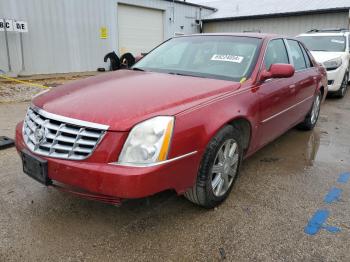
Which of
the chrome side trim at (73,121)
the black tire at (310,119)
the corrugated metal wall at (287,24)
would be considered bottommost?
the black tire at (310,119)

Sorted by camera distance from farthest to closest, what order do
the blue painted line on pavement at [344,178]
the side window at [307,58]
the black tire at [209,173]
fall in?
the side window at [307,58] → the blue painted line on pavement at [344,178] → the black tire at [209,173]

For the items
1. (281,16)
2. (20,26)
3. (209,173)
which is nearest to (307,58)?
(209,173)

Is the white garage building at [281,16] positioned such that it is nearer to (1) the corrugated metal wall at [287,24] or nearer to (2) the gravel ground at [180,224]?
(1) the corrugated metal wall at [287,24]

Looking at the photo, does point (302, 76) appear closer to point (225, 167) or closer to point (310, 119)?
point (310, 119)

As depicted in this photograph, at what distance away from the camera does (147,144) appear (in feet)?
6.39

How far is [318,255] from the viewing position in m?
2.10

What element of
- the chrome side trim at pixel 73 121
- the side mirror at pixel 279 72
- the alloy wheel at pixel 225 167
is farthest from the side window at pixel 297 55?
the chrome side trim at pixel 73 121

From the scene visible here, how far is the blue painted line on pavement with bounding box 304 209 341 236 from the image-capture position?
2363mm

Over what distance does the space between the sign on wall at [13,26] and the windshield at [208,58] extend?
26.9ft

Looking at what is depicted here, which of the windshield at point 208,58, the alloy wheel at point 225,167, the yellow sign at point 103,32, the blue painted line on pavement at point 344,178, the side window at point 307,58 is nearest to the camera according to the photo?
the alloy wheel at point 225,167

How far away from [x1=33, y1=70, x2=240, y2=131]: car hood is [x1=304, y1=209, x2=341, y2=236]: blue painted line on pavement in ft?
4.21

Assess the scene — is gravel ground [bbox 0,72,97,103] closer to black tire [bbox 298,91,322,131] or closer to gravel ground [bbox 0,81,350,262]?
gravel ground [bbox 0,81,350,262]

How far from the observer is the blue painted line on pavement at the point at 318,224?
93.0 inches

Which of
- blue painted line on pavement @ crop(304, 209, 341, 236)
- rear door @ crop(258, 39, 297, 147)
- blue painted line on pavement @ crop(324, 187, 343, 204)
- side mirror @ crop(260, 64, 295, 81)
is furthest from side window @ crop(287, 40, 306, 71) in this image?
blue painted line on pavement @ crop(304, 209, 341, 236)
